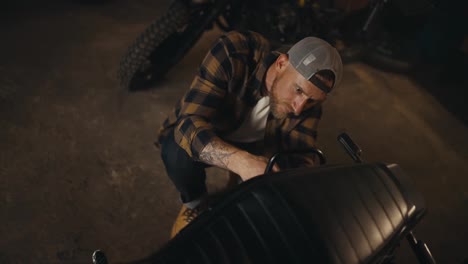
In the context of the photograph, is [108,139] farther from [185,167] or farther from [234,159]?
[234,159]

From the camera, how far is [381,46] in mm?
3188

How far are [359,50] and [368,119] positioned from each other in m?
0.80

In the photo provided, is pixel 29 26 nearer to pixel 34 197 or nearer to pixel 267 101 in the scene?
pixel 34 197

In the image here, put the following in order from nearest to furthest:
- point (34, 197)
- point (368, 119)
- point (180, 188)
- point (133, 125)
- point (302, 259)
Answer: point (302, 259) < point (180, 188) < point (34, 197) < point (133, 125) < point (368, 119)

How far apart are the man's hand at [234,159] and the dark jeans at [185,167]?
198 mm

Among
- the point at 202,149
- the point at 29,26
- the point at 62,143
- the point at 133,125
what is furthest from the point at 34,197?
the point at 29,26

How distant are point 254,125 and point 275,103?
22cm

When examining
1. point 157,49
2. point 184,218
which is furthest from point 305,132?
point 157,49

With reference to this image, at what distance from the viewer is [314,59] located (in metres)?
1.10

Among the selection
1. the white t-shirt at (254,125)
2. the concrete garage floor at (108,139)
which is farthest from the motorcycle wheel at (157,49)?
the white t-shirt at (254,125)

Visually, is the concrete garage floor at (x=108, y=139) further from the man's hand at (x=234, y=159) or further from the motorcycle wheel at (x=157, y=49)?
the man's hand at (x=234, y=159)

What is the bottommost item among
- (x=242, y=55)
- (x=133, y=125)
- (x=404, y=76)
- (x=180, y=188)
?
(x=133, y=125)

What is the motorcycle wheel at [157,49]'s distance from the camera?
6.89 feet

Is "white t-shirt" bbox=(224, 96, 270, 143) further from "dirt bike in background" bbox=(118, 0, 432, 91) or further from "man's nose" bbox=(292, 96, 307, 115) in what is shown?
"dirt bike in background" bbox=(118, 0, 432, 91)
